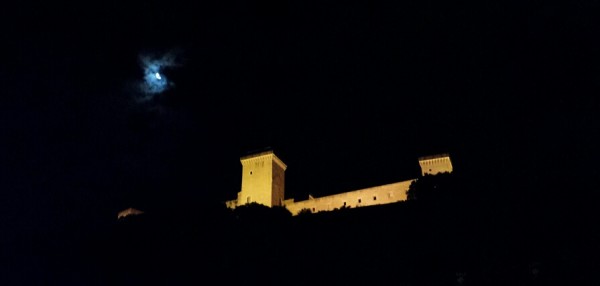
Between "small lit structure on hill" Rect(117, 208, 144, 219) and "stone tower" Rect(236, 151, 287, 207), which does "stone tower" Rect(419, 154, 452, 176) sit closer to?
"stone tower" Rect(236, 151, 287, 207)

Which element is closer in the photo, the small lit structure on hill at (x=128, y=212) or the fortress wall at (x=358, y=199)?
the fortress wall at (x=358, y=199)

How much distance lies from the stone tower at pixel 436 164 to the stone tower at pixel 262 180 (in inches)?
518

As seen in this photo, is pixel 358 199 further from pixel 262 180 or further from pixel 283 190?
pixel 262 180

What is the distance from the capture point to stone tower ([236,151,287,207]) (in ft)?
159

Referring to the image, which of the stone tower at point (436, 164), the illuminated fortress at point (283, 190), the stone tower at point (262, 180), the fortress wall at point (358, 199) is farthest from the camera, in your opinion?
the stone tower at point (262, 180)

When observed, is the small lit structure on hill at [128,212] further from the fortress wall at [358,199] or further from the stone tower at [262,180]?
the fortress wall at [358,199]

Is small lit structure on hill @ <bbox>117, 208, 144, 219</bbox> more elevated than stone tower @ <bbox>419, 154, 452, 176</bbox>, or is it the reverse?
stone tower @ <bbox>419, 154, 452, 176</bbox>

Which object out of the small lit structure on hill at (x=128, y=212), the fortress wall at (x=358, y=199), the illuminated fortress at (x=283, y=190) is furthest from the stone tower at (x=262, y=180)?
the small lit structure on hill at (x=128, y=212)

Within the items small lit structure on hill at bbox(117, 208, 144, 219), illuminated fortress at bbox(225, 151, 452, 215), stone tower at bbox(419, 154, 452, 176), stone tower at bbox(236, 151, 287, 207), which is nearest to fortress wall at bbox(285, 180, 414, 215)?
illuminated fortress at bbox(225, 151, 452, 215)

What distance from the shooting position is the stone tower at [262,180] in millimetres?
48438

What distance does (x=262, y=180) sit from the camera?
49.3m

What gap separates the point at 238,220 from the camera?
138 feet

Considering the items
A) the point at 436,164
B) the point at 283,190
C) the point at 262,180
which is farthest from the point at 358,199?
the point at 262,180

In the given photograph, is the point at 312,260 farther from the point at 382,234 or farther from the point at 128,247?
the point at 128,247
